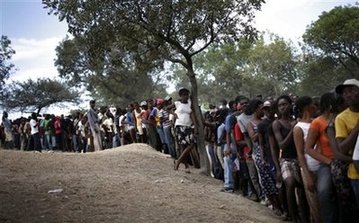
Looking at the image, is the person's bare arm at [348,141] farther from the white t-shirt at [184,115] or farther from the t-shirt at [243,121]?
the white t-shirt at [184,115]

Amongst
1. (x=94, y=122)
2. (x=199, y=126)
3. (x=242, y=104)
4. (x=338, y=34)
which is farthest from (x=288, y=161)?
(x=338, y=34)

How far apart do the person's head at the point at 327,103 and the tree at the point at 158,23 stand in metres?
5.12

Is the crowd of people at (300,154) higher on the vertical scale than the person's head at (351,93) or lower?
lower

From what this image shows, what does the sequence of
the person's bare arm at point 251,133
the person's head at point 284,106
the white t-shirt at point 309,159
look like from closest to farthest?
the white t-shirt at point 309,159 → the person's head at point 284,106 → the person's bare arm at point 251,133

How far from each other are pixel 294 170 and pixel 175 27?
5593 millimetres

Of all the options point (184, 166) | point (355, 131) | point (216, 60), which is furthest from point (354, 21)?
point (355, 131)

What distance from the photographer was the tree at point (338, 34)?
33.2 metres

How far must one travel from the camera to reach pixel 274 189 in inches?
277

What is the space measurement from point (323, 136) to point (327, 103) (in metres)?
0.38

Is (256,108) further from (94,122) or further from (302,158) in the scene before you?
(94,122)

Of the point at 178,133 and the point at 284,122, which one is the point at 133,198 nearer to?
the point at 284,122

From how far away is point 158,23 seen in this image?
34.7ft

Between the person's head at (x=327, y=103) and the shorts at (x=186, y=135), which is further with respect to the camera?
the shorts at (x=186, y=135)

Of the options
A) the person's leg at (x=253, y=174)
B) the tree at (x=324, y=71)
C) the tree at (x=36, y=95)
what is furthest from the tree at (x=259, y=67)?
the person's leg at (x=253, y=174)
